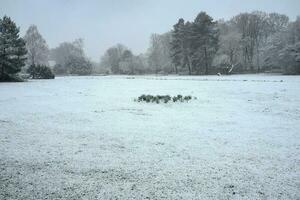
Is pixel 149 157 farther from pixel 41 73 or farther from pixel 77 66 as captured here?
pixel 77 66

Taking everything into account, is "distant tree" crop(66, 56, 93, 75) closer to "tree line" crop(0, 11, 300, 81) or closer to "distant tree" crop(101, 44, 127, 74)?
"tree line" crop(0, 11, 300, 81)

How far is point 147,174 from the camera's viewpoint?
3820 millimetres

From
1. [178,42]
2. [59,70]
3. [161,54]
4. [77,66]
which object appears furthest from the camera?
[161,54]

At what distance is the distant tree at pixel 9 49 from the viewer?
28.1 meters

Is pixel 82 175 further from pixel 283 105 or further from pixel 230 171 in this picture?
pixel 283 105

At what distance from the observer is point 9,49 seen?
28.4 metres

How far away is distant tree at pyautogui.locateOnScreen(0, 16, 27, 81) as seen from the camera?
28141mm

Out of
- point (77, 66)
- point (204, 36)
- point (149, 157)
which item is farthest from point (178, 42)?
point (149, 157)

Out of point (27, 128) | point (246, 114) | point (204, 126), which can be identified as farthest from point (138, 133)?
point (246, 114)

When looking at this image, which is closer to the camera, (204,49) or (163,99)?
(163,99)

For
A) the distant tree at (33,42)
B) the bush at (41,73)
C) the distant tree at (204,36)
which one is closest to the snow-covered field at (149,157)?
the bush at (41,73)

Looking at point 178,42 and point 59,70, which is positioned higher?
point 178,42

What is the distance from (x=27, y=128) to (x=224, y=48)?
175 ft

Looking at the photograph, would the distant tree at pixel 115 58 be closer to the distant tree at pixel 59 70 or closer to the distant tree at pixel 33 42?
the distant tree at pixel 59 70
